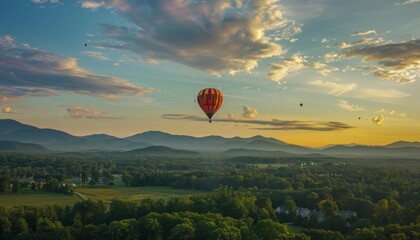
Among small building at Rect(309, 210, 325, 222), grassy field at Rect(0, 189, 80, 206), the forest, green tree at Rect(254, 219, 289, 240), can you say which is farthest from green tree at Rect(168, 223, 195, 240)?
grassy field at Rect(0, 189, 80, 206)

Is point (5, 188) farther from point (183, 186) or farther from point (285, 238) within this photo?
point (285, 238)

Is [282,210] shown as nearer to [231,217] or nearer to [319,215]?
[319,215]

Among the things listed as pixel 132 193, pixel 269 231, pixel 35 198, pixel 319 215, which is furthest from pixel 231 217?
pixel 35 198

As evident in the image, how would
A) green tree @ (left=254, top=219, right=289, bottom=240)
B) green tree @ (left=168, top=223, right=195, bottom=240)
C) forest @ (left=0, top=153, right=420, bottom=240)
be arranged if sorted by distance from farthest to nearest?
1. forest @ (left=0, top=153, right=420, bottom=240)
2. green tree @ (left=168, top=223, right=195, bottom=240)
3. green tree @ (left=254, top=219, right=289, bottom=240)

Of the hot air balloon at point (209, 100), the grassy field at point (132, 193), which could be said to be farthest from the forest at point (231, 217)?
Result: the hot air balloon at point (209, 100)

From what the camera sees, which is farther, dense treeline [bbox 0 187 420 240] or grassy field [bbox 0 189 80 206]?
grassy field [bbox 0 189 80 206]

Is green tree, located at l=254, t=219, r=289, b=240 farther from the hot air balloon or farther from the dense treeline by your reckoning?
the hot air balloon
